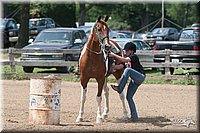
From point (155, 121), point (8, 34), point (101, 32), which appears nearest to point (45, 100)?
point (101, 32)

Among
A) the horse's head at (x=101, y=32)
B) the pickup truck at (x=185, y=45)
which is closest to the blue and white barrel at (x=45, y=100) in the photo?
the horse's head at (x=101, y=32)

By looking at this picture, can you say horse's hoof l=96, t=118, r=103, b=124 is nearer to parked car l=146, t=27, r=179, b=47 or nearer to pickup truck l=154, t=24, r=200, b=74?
pickup truck l=154, t=24, r=200, b=74

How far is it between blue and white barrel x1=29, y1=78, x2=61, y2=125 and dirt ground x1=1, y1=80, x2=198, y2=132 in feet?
0.84

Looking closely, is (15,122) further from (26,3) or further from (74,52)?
(26,3)

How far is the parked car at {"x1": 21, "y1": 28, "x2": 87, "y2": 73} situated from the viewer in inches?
859

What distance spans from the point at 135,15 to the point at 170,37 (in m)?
41.8

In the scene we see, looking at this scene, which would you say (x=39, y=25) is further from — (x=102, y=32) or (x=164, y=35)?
(x=102, y=32)

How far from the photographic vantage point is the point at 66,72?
2225cm

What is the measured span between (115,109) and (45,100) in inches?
142

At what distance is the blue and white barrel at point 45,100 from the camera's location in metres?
10.5

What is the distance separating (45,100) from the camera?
1059 centimetres

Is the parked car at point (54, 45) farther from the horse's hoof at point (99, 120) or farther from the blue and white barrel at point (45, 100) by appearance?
the blue and white barrel at point (45, 100)

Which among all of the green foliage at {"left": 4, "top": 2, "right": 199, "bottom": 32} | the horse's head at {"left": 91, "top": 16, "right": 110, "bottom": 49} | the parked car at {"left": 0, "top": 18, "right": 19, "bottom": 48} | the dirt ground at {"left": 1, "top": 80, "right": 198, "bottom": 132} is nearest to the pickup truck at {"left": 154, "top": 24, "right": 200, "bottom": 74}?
the dirt ground at {"left": 1, "top": 80, "right": 198, "bottom": 132}

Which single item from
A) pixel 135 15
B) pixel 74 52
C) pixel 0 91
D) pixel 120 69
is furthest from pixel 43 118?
pixel 135 15
